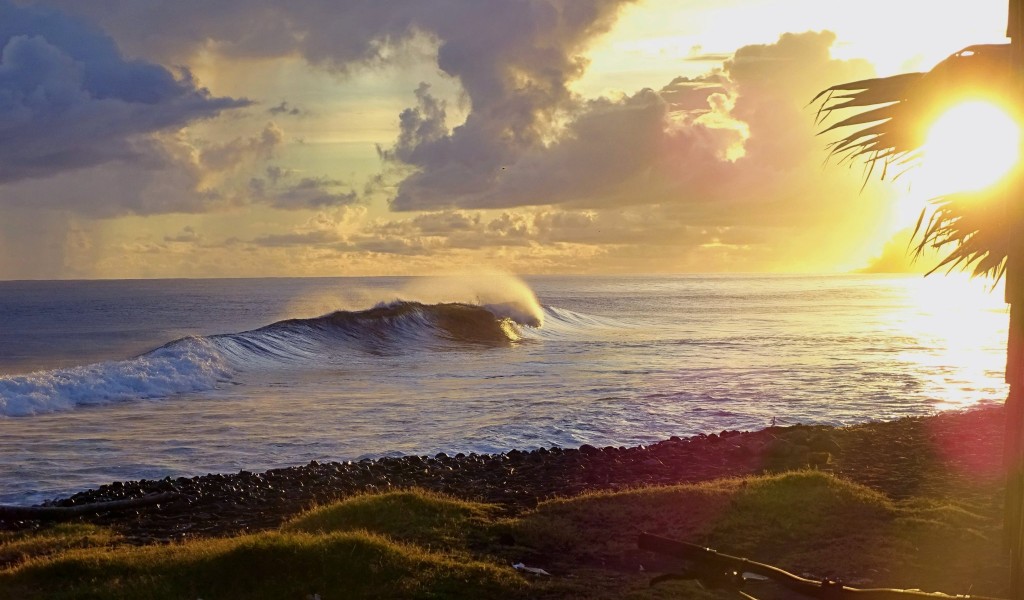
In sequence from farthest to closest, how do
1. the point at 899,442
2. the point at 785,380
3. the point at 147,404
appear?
the point at 785,380 → the point at 147,404 → the point at 899,442

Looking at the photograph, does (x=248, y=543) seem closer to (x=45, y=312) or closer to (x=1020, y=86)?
(x=1020, y=86)

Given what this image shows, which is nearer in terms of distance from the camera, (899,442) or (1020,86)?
(1020,86)

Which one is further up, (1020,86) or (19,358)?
(1020,86)

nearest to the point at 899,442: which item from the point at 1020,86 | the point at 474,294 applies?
the point at 1020,86

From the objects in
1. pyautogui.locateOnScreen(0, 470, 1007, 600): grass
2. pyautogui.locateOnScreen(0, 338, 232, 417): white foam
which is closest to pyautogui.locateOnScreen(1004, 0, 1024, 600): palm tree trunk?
pyautogui.locateOnScreen(0, 470, 1007, 600): grass

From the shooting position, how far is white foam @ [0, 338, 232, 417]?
26.6 meters

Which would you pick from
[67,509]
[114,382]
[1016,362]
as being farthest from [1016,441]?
[114,382]

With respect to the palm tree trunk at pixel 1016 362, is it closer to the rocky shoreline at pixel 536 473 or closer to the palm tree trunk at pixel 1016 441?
the palm tree trunk at pixel 1016 441

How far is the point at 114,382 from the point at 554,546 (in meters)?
22.9

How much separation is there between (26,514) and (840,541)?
10538mm

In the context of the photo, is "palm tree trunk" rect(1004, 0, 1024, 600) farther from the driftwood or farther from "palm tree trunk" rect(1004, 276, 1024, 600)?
the driftwood

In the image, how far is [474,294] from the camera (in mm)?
72188

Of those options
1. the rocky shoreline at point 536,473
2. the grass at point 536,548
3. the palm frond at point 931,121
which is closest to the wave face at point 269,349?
the rocky shoreline at point 536,473

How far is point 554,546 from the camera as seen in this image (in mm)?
11000
